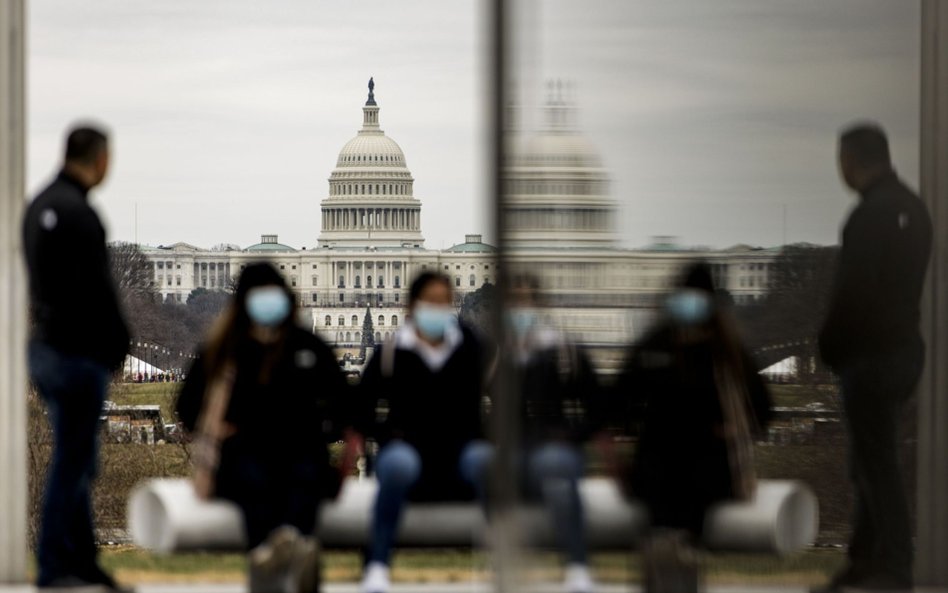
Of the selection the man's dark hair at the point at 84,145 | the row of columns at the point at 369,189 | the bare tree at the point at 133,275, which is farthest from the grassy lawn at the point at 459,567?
the row of columns at the point at 369,189

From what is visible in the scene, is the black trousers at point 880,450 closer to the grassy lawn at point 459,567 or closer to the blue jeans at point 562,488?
the grassy lawn at point 459,567

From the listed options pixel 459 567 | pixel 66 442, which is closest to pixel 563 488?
pixel 459 567

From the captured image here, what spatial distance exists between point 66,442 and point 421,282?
1102mm

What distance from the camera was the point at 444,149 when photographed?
85.7 metres

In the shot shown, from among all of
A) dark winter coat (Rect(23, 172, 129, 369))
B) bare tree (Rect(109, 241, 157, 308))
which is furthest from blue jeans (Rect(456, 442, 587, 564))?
bare tree (Rect(109, 241, 157, 308))

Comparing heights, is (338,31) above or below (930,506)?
above

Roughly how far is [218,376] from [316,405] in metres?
0.28

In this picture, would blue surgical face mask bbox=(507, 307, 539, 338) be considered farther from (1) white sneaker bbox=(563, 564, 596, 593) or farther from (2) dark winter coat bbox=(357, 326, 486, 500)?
(1) white sneaker bbox=(563, 564, 596, 593)

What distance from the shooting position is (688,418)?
4609 mm

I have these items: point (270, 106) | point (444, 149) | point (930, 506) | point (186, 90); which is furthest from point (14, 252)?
point (444, 149)

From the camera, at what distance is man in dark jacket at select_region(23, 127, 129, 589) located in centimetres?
513

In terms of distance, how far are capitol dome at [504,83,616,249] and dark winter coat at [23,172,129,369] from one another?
3.98 ft

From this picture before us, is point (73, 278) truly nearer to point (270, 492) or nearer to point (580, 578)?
point (270, 492)

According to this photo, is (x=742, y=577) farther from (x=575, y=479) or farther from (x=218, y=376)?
(x=218, y=376)
